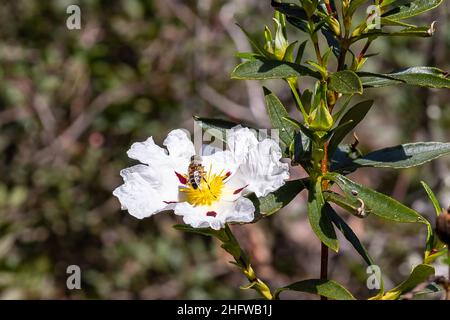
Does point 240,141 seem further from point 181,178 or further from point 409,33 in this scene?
point 409,33

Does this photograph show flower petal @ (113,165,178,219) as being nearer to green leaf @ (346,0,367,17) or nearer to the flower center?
the flower center

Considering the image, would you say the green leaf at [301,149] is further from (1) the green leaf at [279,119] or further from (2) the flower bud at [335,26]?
(2) the flower bud at [335,26]

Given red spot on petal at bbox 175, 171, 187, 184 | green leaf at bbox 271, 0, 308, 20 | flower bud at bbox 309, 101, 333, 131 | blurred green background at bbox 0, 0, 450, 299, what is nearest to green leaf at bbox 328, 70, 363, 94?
flower bud at bbox 309, 101, 333, 131

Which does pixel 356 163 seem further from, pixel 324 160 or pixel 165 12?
pixel 165 12

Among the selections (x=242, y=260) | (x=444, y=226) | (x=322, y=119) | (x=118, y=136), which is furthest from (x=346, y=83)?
(x=118, y=136)

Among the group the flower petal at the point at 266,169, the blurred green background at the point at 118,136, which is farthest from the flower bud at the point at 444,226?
the blurred green background at the point at 118,136
